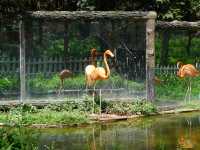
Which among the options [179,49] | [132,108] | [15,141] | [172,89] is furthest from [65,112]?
[15,141]

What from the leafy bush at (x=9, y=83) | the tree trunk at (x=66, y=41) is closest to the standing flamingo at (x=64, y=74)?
the tree trunk at (x=66, y=41)

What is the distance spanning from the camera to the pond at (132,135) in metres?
11.1

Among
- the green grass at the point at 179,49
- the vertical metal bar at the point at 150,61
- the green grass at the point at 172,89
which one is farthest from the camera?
the green grass at the point at 179,49

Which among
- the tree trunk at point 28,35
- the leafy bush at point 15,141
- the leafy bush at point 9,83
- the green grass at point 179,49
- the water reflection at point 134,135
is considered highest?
the tree trunk at point 28,35

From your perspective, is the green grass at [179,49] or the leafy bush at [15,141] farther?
the green grass at [179,49]

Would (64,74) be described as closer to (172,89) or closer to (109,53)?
(109,53)

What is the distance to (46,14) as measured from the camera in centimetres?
1477

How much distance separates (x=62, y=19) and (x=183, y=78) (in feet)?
13.6

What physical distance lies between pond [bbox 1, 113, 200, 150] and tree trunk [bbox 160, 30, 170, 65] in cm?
309

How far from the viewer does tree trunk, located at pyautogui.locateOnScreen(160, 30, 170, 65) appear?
17033 mm

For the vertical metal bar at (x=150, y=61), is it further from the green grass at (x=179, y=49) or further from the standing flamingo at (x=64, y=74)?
the standing flamingo at (x=64, y=74)

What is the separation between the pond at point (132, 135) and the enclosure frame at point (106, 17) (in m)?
1.24

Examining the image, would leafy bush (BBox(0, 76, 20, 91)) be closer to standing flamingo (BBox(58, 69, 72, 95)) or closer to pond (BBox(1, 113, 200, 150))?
standing flamingo (BBox(58, 69, 72, 95))

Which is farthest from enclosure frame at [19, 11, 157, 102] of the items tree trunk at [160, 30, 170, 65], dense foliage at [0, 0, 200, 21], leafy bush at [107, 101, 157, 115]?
dense foliage at [0, 0, 200, 21]
